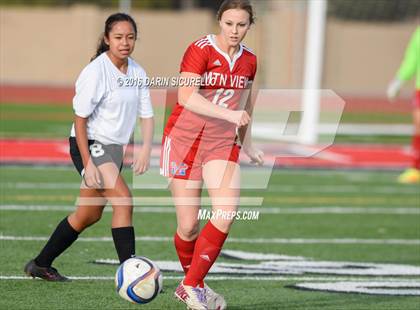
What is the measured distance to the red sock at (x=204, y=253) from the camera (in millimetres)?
6332

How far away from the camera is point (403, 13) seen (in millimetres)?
40750

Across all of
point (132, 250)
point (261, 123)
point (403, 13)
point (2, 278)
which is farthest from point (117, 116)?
point (403, 13)

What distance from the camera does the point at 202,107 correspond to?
20.4 feet

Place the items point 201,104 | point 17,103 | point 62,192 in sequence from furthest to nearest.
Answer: point 17,103
point 62,192
point 201,104

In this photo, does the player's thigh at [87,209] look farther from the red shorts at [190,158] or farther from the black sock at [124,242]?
the red shorts at [190,158]

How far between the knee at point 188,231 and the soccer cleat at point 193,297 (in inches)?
14.3

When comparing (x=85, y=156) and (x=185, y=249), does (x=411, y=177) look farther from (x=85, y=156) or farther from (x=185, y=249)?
(x=85, y=156)

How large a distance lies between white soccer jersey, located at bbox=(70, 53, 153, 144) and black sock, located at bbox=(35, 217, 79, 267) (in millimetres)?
704

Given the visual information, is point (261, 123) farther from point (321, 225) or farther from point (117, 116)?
point (117, 116)

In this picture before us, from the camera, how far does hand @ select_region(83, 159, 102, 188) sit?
657cm

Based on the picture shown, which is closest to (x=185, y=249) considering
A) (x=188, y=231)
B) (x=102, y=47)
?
(x=188, y=231)

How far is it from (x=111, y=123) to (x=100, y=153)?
22cm

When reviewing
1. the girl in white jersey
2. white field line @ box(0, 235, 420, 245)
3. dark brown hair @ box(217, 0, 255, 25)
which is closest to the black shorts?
the girl in white jersey

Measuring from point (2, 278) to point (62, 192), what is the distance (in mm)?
4696
